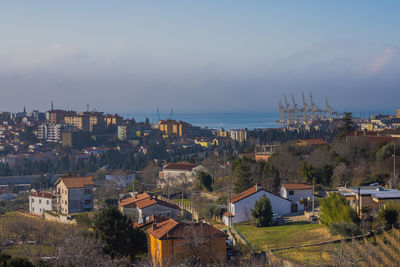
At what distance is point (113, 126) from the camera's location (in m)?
80.1

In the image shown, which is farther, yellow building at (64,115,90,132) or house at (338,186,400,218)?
yellow building at (64,115,90,132)

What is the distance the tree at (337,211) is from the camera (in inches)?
558

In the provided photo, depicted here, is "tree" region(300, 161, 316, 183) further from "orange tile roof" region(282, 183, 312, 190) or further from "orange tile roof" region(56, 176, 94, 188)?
"orange tile roof" region(56, 176, 94, 188)

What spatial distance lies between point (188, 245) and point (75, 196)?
15726 millimetres

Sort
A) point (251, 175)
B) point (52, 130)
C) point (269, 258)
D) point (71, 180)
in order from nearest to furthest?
point (269, 258) < point (251, 175) < point (71, 180) < point (52, 130)

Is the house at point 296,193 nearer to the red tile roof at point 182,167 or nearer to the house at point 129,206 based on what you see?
the house at point 129,206

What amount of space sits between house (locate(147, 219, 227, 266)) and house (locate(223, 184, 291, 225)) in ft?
14.4

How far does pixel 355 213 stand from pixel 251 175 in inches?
379

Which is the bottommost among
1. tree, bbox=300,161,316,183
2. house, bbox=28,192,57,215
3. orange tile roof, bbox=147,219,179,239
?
house, bbox=28,192,57,215

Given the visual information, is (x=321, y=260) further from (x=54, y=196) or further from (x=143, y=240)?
(x=54, y=196)

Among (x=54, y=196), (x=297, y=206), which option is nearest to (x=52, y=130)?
(x=54, y=196)

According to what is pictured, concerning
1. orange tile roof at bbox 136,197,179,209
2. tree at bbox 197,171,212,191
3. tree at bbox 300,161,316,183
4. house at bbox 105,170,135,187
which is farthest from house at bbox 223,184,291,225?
house at bbox 105,170,135,187

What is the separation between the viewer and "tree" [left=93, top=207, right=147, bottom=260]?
14.3m

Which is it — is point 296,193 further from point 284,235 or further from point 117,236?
point 117,236
